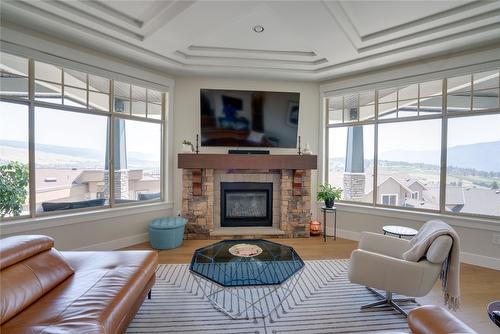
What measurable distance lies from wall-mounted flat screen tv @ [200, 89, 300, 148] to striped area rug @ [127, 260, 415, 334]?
239 cm

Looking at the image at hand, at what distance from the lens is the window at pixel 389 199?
393 cm

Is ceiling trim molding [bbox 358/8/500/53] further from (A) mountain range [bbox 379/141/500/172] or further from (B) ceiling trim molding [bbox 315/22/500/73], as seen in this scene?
(A) mountain range [bbox 379/141/500/172]

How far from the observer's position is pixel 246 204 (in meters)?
4.44

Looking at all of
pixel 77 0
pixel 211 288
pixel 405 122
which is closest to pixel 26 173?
pixel 77 0

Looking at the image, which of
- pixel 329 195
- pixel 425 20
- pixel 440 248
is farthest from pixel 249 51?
pixel 440 248

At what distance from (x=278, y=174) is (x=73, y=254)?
3.19 meters

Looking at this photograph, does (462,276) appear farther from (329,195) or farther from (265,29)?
(265,29)

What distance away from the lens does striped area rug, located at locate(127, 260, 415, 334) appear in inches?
76.3

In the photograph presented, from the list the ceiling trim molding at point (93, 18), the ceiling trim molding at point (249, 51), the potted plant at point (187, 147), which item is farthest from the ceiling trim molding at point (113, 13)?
the potted plant at point (187, 147)

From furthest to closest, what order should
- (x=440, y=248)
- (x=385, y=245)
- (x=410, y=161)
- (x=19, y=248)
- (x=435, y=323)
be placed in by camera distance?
(x=410, y=161) < (x=385, y=245) < (x=440, y=248) < (x=19, y=248) < (x=435, y=323)

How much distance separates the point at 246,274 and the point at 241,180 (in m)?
2.37

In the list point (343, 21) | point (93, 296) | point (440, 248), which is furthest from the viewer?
point (343, 21)

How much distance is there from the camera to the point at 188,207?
409 centimetres

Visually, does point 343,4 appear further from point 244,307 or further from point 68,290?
point 68,290
